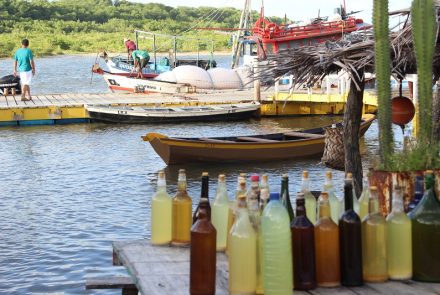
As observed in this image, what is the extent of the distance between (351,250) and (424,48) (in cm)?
211

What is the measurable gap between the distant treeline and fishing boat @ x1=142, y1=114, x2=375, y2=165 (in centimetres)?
6404

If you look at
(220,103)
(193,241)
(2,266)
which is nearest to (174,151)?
(2,266)

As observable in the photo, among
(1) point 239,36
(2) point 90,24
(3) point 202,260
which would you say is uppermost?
(2) point 90,24

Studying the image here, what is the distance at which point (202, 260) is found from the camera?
4.30 metres

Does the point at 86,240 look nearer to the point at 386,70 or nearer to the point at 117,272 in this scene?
the point at 117,272

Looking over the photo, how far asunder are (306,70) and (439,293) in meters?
4.33

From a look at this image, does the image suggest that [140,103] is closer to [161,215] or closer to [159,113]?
[159,113]

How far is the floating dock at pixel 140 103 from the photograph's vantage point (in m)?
24.8

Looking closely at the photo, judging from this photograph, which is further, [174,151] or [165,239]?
[174,151]

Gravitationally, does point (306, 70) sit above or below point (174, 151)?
above

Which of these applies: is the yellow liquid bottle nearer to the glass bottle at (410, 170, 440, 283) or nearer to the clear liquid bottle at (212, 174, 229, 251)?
the clear liquid bottle at (212, 174, 229, 251)

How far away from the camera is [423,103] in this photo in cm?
610

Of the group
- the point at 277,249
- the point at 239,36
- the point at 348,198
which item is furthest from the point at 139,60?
the point at 277,249

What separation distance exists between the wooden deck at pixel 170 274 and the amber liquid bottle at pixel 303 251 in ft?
0.17
